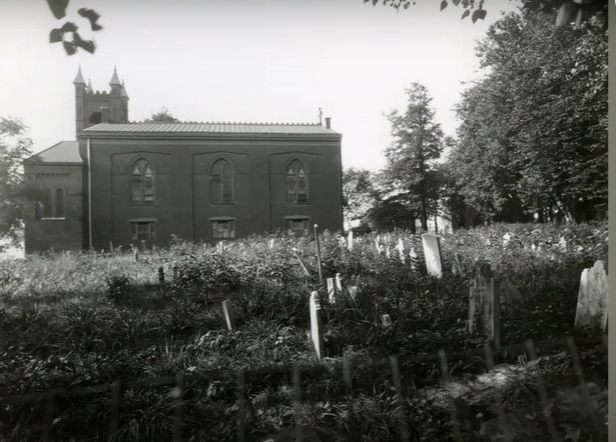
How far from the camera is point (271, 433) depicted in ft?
8.63

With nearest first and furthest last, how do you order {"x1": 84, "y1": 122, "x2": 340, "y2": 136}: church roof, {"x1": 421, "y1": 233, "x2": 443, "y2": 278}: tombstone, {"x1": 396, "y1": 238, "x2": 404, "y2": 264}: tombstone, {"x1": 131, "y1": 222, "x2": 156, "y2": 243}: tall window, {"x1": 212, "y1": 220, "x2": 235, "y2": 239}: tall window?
1. {"x1": 84, "y1": 122, "x2": 340, "y2": 136}: church roof
2. {"x1": 131, "y1": 222, "x2": 156, "y2": 243}: tall window
3. {"x1": 421, "y1": 233, "x2": 443, "y2": 278}: tombstone
4. {"x1": 396, "y1": 238, "x2": 404, "y2": 264}: tombstone
5. {"x1": 212, "y1": 220, "x2": 235, "y2": 239}: tall window

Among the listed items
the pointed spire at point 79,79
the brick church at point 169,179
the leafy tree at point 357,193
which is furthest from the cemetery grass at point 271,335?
the pointed spire at point 79,79

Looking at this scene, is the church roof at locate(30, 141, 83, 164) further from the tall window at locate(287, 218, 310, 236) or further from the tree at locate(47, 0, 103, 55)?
the tall window at locate(287, 218, 310, 236)

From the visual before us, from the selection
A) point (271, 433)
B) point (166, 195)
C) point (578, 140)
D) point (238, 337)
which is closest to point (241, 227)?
point (166, 195)

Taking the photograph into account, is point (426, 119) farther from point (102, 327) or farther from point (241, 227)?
point (102, 327)

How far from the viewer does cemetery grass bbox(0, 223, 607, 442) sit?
8.76 feet

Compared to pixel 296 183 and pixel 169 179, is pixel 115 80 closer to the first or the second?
pixel 169 179

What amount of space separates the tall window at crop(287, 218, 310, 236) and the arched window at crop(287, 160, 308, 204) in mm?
303

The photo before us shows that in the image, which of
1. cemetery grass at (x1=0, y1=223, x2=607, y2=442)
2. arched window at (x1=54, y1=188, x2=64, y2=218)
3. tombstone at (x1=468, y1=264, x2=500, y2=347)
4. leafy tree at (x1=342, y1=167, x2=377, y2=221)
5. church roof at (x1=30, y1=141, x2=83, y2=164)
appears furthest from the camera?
leafy tree at (x1=342, y1=167, x2=377, y2=221)

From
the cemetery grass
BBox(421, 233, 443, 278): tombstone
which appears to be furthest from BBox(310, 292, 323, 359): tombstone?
BBox(421, 233, 443, 278): tombstone

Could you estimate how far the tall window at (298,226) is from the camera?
5551 millimetres

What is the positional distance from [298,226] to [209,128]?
2.19 metres

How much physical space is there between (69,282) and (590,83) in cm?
617

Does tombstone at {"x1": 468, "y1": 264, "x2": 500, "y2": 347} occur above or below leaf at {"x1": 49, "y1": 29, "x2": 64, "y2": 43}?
below
